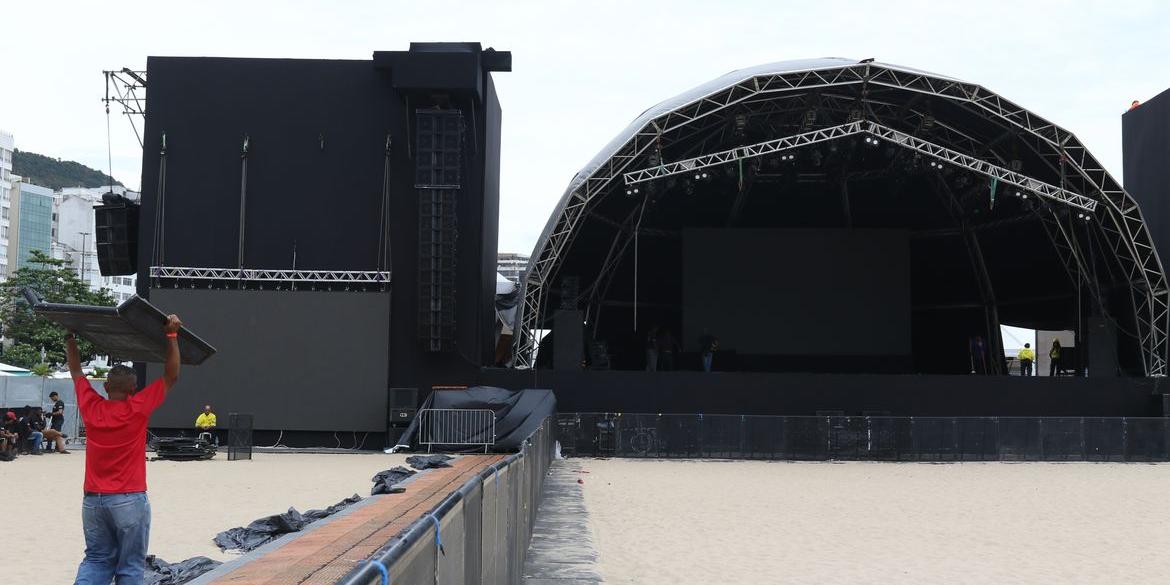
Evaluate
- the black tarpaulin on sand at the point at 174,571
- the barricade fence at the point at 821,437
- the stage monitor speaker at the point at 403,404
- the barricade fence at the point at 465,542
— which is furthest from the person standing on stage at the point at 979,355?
the black tarpaulin on sand at the point at 174,571

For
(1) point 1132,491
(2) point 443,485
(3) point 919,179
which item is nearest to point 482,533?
(2) point 443,485

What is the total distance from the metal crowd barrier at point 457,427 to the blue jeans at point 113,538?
21928mm

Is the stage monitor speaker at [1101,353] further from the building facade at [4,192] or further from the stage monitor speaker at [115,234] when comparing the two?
the building facade at [4,192]

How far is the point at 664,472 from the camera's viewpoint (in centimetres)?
2466

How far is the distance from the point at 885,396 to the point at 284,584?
1030 inches

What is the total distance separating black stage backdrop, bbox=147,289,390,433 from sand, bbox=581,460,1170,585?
25.4ft

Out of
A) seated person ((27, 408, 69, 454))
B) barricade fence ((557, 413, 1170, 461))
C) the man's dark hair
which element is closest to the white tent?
seated person ((27, 408, 69, 454))

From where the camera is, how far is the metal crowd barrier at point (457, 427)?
2823cm

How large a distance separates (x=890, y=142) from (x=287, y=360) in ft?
53.1

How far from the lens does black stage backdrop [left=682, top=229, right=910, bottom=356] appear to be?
120 ft

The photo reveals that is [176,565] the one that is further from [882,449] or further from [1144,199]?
[1144,199]

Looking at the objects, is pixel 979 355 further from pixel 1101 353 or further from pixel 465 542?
pixel 465 542

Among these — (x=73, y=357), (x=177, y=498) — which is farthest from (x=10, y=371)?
(x=73, y=357)

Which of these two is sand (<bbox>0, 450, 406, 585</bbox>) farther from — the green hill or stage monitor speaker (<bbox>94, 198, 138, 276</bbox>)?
the green hill
